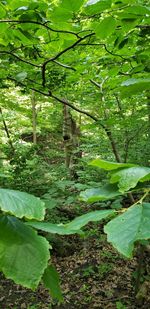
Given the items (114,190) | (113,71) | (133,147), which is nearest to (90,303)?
(133,147)

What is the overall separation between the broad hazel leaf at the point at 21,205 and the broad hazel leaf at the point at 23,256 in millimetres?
36

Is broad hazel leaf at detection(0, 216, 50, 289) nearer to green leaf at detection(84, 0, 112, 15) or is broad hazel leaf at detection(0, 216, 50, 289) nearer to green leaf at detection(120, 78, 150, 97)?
green leaf at detection(120, 78, 150, 97)

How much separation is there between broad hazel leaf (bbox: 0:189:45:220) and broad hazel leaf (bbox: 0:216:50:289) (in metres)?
0.04

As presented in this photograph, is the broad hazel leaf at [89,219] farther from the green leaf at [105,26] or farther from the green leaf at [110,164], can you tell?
Result: the green leaf at [105,26]

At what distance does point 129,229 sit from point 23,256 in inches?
6.9

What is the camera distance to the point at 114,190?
2.05 ft

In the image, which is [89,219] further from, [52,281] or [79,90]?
[79,90]

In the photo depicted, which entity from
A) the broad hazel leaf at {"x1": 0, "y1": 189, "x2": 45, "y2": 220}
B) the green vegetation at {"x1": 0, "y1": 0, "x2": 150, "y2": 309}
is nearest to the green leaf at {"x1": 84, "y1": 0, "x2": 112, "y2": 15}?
the green vegetation at {"x1": 0, "y1": 0, "x2": 150, "y2": 309}

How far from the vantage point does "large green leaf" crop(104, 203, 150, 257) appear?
436 mm

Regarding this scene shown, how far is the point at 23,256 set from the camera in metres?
0.47

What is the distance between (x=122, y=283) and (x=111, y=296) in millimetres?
318

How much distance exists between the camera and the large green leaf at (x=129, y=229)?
0.44 metres

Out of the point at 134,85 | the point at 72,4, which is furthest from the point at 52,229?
the point at 72,4

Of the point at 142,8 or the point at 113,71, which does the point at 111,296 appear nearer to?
the point at 113,71
